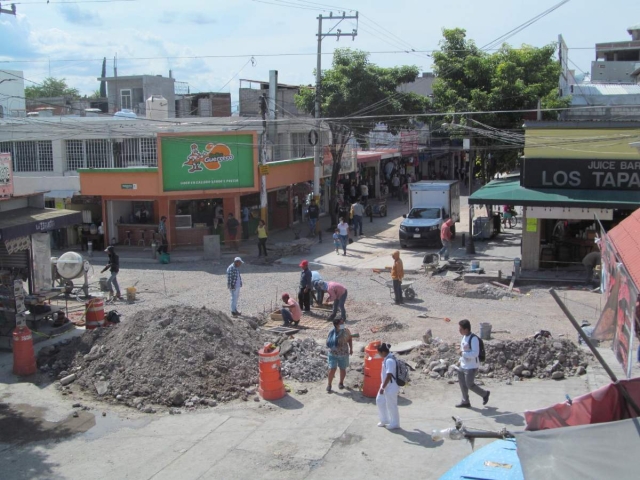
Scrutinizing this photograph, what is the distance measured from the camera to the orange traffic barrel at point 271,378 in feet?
39.2

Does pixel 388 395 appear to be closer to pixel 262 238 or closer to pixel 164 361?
pixel 164 361

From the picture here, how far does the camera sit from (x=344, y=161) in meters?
38.2

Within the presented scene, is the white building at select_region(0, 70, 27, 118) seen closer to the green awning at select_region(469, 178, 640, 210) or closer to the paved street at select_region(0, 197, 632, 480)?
the green awning at select_region(469, 178, 640, 210)

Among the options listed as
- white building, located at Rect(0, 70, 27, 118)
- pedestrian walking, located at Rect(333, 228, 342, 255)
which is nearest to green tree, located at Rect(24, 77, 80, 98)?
white building, located at Rect(0, 70, 27, 118)

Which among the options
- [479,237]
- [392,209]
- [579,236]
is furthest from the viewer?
[392,209]

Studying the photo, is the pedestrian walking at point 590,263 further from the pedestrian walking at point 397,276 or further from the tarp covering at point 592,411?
the tarp covering at point 592,411

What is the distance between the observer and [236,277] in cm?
1770

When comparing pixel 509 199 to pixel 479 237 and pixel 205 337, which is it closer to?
pixel 479 237

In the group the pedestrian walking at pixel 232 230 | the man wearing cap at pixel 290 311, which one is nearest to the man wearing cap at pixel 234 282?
the man wearing cap at pixel 290 311

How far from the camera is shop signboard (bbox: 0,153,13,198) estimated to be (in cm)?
1666

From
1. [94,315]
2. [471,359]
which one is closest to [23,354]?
[94,315]

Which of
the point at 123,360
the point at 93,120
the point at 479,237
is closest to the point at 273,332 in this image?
the point at 123,360

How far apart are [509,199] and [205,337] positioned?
12.2 meters

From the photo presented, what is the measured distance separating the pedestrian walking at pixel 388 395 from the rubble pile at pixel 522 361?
2.35m
